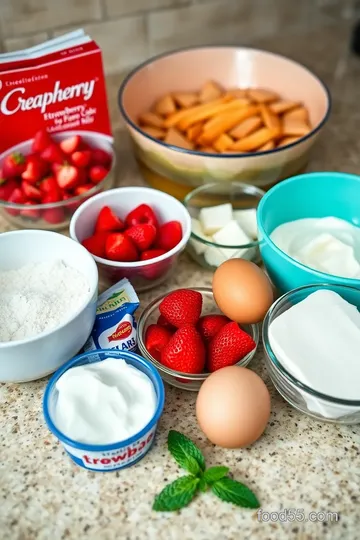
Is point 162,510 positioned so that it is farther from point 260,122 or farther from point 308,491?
point 260,122

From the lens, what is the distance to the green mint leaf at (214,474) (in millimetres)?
787

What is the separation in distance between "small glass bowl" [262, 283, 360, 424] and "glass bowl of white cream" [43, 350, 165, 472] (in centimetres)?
17

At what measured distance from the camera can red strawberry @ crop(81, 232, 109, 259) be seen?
105cm

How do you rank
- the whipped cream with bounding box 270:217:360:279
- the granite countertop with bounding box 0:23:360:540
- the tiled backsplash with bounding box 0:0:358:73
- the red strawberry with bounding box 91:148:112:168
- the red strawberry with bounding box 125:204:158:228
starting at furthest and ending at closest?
the tiled backsplash with bounding box 0:0:358:73 → the red strawberry with bounding box 91:148:112:168 → the red strawberry with bounding box 125:204:158:228 → the whipped cream with bounding box 270:217:360:279 → the granite countertop with bounding box 0:23:360:540

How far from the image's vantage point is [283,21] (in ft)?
5.77

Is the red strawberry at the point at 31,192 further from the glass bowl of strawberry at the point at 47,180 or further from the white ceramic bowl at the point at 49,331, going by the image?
the white ceramic bowl at the point at 49,331

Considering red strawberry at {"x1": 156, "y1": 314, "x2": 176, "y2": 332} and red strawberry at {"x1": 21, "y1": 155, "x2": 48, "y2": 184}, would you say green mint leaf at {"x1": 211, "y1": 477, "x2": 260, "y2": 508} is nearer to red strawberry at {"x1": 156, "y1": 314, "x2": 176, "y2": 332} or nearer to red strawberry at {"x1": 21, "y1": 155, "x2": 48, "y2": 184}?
red strawberry at {"x1": 156, "y1": 314, "x2": 176, "y2": 332}

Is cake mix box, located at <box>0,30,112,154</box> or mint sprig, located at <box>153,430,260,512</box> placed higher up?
cake mix box, located at <box>0,30,112,154</box>

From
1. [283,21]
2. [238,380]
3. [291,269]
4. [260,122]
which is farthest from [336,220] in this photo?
[283,21]

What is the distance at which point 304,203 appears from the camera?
1.10 metres

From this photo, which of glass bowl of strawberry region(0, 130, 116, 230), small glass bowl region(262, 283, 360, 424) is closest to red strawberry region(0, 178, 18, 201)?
glass bowl of strawberry region(0, 130, 116, 230)

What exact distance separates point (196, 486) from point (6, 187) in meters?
0.68

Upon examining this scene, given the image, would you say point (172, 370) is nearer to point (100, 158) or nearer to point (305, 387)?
point (305, 387)

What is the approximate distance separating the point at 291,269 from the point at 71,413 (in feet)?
1.33
